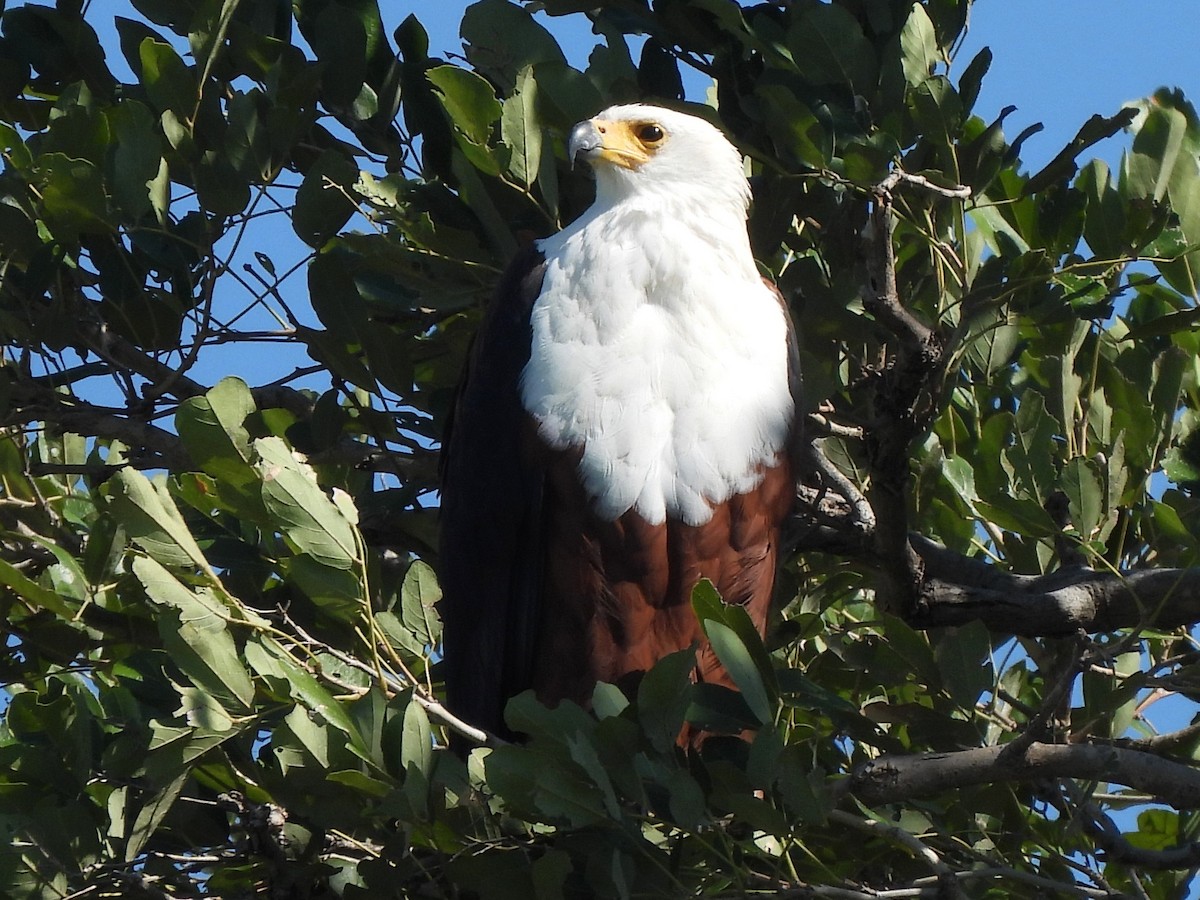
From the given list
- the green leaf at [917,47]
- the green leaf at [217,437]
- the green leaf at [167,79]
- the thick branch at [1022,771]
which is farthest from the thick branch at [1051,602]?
the green leaf at [167,79]

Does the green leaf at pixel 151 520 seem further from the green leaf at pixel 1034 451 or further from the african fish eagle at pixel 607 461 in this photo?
the green leaf at pixel 1034 451

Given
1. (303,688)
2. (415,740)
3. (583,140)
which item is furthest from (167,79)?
(415,740)

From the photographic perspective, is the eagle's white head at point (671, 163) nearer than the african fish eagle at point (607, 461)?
No

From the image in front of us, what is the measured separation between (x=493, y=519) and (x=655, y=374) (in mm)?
449

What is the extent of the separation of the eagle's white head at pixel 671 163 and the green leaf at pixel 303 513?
1.34m

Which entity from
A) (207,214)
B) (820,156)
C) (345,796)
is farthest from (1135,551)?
(207,214)

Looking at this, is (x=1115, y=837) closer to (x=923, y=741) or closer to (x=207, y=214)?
(x=923, y=741)

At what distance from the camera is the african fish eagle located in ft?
11.2

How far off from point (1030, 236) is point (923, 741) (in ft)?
3.54

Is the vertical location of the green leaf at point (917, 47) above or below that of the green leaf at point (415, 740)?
above

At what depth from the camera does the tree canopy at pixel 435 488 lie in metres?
2.61

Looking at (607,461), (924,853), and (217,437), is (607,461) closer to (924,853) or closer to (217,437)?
(217,437)

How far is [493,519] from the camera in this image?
138 inches

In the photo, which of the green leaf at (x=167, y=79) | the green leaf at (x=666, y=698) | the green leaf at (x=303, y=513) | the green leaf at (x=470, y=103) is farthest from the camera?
the green leaf at (x=167, y=79)
